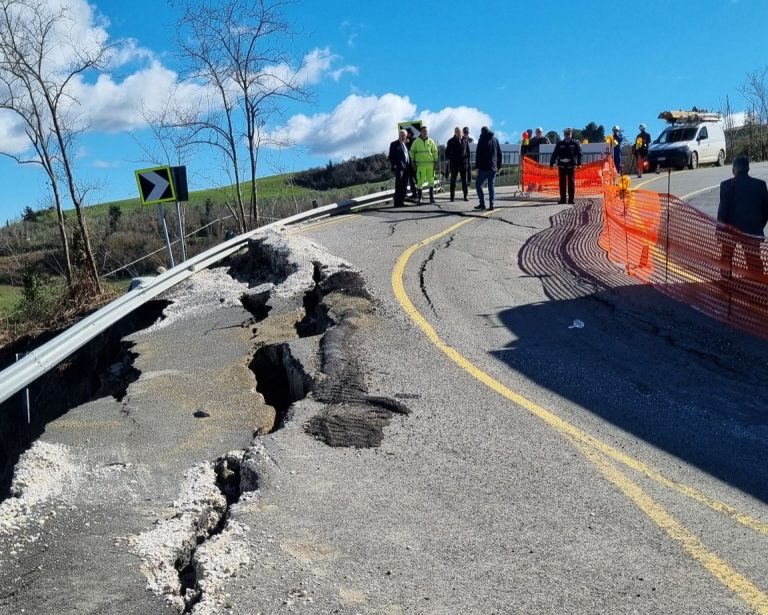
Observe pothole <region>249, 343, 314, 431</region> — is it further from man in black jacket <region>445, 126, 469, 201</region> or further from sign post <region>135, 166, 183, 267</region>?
man in black jacket <region>445, 126, 469, 201</region>

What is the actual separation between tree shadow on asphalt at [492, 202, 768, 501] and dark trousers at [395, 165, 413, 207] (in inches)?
332

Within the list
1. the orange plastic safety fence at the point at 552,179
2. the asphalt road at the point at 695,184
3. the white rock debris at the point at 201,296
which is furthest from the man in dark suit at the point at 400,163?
the white rock debris at the point at 201,296

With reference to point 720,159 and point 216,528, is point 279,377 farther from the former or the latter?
point 720,159

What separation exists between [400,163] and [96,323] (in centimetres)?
1237

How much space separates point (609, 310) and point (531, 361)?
2484 millimetres

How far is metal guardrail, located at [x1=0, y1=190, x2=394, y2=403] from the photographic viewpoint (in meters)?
5.78

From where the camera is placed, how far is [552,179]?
81.0ft

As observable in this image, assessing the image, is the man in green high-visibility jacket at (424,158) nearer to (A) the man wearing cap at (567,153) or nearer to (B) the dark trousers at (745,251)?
(A) the man wearing cap at (567,153)

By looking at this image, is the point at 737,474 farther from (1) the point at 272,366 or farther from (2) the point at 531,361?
(1) the point at 272,366

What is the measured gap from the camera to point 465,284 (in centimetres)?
1099

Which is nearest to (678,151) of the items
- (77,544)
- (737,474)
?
(737,474)

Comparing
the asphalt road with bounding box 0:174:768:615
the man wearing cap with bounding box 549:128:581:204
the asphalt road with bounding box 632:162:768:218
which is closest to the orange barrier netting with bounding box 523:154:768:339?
the asphalt road with bounding box 0:174:768:615

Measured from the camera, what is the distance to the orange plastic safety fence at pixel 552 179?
79.2 feet

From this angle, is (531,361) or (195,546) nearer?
(195,546)
